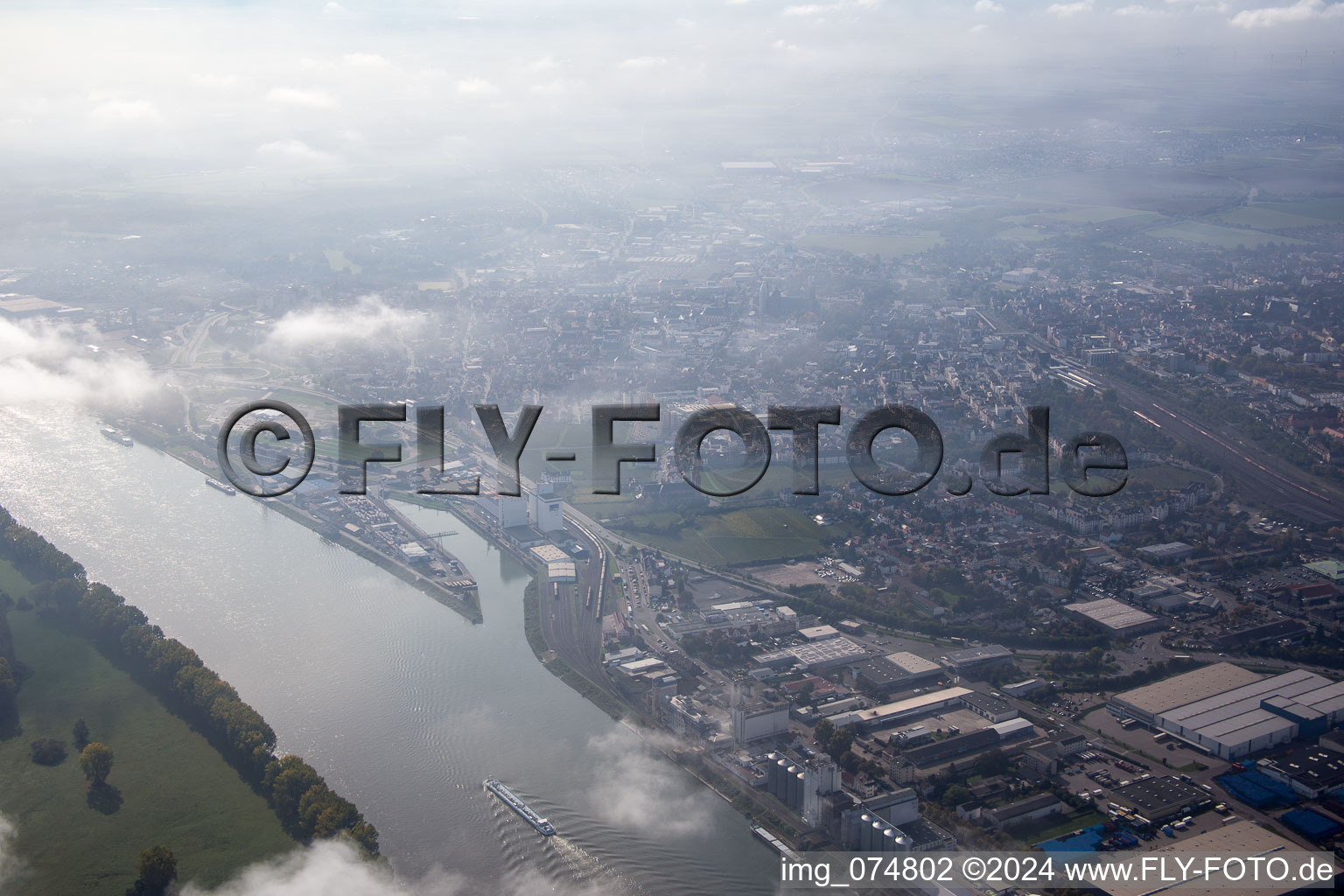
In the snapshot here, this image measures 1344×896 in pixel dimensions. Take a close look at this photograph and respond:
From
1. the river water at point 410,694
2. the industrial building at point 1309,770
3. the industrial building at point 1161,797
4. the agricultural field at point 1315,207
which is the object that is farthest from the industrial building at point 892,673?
the agricultural field at point 1315,207

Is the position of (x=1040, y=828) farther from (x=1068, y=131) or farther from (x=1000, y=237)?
(x=1068, y=131)

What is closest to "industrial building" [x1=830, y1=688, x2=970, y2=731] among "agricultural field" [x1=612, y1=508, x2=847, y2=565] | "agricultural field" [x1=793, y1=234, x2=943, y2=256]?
"agricultural field" [x1=612, y1=508, x2=847, y2=565]

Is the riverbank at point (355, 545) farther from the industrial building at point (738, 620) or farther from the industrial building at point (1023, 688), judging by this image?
the industrial building at point (1023, 688)

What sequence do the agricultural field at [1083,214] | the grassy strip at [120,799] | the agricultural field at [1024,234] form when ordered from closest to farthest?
the grassy strip at [120,799] → the agricultural field at [1024,234] → the agricultural field at [1083,214]

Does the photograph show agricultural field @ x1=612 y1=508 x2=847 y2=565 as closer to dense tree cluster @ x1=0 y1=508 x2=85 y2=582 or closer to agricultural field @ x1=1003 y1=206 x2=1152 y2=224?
dense tree cluster @ x1=0 y1=508 x2=85 y2=582

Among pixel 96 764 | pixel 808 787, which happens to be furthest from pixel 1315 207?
pixel 96 764

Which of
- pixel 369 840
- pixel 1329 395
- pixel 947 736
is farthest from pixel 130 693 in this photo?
pixel 1329 395

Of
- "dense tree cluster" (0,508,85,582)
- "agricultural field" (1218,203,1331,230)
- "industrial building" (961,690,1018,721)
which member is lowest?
"industrial building" (961,690,1018,721)

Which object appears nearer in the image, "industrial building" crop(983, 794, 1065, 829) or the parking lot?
"industrial building" crop(983, 794, 1065, 829)
